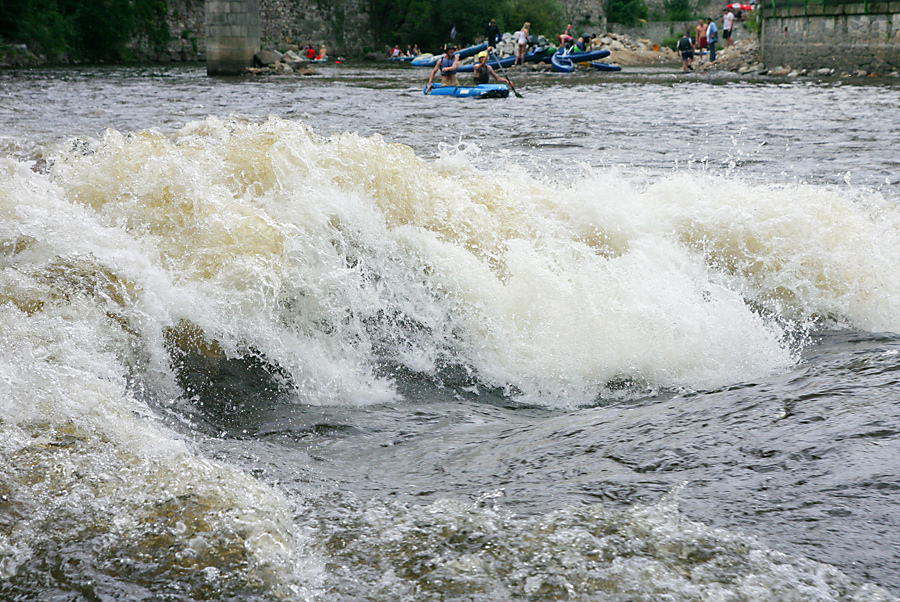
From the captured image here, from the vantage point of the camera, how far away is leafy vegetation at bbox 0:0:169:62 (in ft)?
89.5

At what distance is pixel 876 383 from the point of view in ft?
9.96

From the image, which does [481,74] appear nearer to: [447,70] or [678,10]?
[447,70]

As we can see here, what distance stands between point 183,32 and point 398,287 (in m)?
36.1

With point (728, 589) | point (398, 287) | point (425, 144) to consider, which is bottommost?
point (728, 589)

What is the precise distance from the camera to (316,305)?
3.90 meters

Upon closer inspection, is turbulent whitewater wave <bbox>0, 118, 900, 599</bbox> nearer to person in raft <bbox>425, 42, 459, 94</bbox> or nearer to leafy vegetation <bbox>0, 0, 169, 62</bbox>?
person in raft <bbox>425, 42, 459, 94</bbox>

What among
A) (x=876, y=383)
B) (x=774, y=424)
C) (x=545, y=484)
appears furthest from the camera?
(x=876, y=383)

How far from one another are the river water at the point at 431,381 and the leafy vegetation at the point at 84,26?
2409cm

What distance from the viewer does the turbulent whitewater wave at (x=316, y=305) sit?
2162 millimetres

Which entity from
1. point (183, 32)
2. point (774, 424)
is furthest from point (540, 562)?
point (183, 32)

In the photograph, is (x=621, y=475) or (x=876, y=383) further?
(x=876, y=383)

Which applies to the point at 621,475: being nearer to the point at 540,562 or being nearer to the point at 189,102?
the point at 540,562

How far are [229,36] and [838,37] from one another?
58.5ft

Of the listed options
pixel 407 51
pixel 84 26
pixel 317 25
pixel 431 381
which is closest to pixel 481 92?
pixel 431 381
